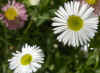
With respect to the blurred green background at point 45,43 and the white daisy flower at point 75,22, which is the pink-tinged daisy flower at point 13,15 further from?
the white daisy flower at point 75,22

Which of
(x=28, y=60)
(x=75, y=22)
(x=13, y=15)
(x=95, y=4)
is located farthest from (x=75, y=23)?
(x=13, y=15)

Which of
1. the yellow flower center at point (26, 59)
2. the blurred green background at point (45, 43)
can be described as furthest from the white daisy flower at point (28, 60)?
the blurred green background at point (45, 43)

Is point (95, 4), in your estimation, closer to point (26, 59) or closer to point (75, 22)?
point (75, 22)

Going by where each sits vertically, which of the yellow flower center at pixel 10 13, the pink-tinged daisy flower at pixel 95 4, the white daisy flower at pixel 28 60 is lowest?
the white daisy flower at pixel 28 60

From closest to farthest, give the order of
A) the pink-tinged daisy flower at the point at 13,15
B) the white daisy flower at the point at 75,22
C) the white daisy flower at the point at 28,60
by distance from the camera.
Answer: the white daisy flower at the point at 75,22 → the white daisy flower at the point at 28,60 → the pink-tinged daisy flower at the point at 13,15

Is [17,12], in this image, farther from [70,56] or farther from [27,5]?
[70,56]

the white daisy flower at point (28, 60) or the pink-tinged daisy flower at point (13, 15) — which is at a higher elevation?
the pink-tinged daisy flower at point (13, 15)
